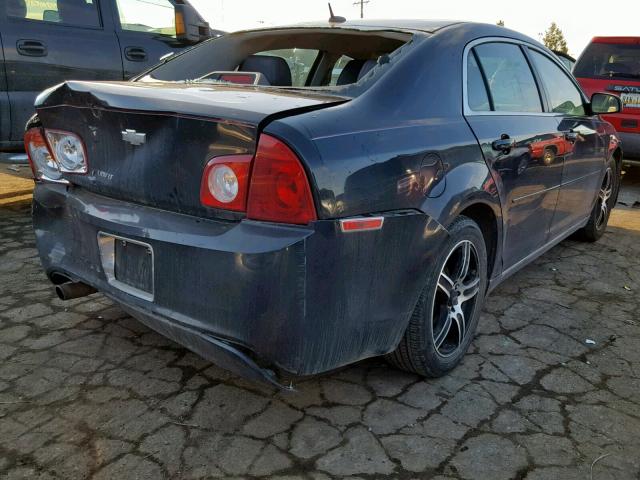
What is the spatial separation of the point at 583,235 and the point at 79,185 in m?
4.09

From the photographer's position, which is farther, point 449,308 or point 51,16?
point 51,16

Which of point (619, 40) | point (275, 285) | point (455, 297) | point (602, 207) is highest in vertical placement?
point (619, 40)

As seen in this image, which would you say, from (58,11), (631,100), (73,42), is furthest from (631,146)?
(58,11)

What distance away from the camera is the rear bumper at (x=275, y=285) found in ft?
6.15

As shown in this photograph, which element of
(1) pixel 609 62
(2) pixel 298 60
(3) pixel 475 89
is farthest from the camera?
(1) pixel 609 62

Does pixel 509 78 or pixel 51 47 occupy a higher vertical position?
pixel 509 78

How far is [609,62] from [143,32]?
5.85 metres

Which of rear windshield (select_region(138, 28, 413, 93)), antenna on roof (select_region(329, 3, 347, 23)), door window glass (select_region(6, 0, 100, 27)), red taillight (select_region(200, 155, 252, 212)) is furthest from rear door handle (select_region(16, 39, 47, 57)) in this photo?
red taillight (select_region(200, 155, 252, 212))

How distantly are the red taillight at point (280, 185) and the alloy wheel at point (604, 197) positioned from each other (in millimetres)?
3752

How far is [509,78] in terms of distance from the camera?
322cm

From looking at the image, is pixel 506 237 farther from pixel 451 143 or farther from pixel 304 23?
pixel 304 23

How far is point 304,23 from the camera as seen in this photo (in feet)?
10.8

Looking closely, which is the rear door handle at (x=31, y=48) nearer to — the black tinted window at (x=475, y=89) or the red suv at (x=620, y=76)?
the black tinted window at (x=475, y=89)

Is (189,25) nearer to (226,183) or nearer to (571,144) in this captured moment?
(571,144)
